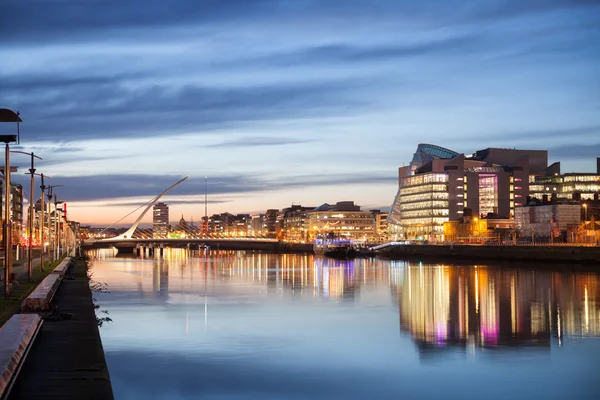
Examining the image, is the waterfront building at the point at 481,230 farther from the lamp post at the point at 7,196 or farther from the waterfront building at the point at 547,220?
the lamp post at the point at 7,196

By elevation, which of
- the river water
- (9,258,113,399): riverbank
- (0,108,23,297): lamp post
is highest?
(0,108,23,297): lamp post

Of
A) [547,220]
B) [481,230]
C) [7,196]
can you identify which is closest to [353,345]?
[7,196]

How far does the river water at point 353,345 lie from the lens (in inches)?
848

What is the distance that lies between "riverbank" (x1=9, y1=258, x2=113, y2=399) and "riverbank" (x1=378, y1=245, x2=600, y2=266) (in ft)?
278

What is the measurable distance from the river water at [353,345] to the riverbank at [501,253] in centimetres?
5062

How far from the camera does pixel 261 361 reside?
25.9 m

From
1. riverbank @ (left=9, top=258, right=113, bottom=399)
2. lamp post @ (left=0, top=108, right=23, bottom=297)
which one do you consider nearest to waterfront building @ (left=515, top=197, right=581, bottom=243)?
lamp post @ (left=0, top=108, right=23, bottom=297)

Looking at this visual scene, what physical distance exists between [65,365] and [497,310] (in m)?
28.7

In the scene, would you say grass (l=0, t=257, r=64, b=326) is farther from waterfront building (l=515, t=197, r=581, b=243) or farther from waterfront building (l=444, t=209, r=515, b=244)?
waterfront building (l=444, t=209, r=515, b=244)

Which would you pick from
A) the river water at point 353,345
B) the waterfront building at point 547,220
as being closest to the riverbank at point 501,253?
the waterfront building at point 547,220

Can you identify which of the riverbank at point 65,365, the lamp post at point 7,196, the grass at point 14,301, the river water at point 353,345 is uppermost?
the lamp post at point 7,196

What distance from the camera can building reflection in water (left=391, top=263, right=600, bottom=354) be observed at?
105ft

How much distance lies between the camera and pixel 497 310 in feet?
140

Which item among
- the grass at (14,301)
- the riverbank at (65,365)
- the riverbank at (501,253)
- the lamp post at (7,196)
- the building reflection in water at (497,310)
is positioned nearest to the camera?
the riverbank at (65,365)
